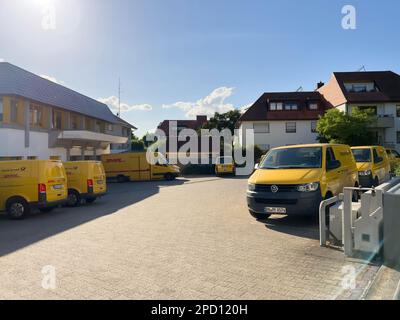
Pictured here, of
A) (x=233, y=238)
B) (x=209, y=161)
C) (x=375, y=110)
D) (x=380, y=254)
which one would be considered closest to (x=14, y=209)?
(x=233, y=238)

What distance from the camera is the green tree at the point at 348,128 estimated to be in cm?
3294

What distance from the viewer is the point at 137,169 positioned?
27.9m

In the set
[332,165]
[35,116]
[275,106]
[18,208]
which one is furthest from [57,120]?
[275,106]

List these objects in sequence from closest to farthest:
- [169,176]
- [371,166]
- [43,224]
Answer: [43,224], [371,166], [169,176]

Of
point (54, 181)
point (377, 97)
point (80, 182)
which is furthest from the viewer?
point (377, 97)

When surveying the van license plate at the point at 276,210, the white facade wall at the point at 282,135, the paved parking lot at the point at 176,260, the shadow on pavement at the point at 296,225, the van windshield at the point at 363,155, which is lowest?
the paved parking lot at the point at 176,260

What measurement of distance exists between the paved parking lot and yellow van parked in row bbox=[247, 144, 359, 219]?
531 millimetres

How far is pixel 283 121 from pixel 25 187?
33600 mm

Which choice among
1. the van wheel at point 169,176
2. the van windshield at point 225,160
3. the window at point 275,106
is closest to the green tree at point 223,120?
the window at point 275,106

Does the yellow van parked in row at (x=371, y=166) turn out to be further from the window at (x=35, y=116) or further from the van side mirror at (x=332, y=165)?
the window at (x=35, y=116)

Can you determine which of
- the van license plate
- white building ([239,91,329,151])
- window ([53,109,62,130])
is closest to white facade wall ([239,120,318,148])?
white building ([239,91,329,151])

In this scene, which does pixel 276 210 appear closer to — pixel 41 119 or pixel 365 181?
pixel 365 181

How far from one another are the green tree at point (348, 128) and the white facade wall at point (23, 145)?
78.1 ft

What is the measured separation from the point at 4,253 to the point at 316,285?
5729mm
